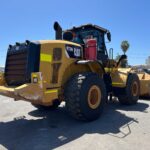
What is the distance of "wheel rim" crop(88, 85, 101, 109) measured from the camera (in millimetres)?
6535

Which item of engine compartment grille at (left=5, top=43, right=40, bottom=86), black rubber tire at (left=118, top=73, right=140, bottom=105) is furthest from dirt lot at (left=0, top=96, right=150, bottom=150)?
engine compartment grille at (left=5, top=43, right=40, bottom=86)

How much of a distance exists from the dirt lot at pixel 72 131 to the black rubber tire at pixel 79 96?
26 cm

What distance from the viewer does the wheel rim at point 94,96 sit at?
257 inches

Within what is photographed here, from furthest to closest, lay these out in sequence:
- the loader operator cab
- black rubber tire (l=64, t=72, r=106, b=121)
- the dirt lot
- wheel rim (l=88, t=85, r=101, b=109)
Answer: the loader operator cab
wheel rim (l=88, t=85, r=101, b=109)
black rubber tire (l=64, t=72, r=106, b=121)
the dirt lot

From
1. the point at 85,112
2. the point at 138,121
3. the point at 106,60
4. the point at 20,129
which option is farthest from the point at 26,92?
the point at 106,60

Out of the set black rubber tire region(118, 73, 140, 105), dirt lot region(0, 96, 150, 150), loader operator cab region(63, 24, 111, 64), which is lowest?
dirt lot region(0, 96, 150, 150)

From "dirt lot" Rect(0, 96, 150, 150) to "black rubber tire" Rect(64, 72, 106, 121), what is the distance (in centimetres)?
26

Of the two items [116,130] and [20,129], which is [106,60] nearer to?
[116,130]

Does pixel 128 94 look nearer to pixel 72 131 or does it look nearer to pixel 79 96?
pixel 79 96

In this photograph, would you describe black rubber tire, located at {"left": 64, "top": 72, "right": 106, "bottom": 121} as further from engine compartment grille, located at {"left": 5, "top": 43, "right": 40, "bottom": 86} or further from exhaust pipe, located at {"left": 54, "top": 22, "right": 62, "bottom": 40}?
exhaust pipe, located at {"left": 54, "top": 22, "right": 62, "bottom": 40}

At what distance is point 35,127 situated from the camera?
6.20m

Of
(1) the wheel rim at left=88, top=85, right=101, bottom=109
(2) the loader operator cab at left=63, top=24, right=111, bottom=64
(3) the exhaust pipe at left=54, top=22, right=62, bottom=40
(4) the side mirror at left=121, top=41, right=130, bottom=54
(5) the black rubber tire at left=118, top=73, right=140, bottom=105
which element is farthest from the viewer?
(4) the side mirror at left=121, top=41, right=130, bottom=54

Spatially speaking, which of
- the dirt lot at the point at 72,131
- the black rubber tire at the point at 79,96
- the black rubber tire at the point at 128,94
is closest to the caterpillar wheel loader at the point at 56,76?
the black rubber tire at the point at 79,96

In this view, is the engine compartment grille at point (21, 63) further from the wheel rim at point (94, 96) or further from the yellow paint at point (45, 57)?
the wheel rim at point (94, 96)
